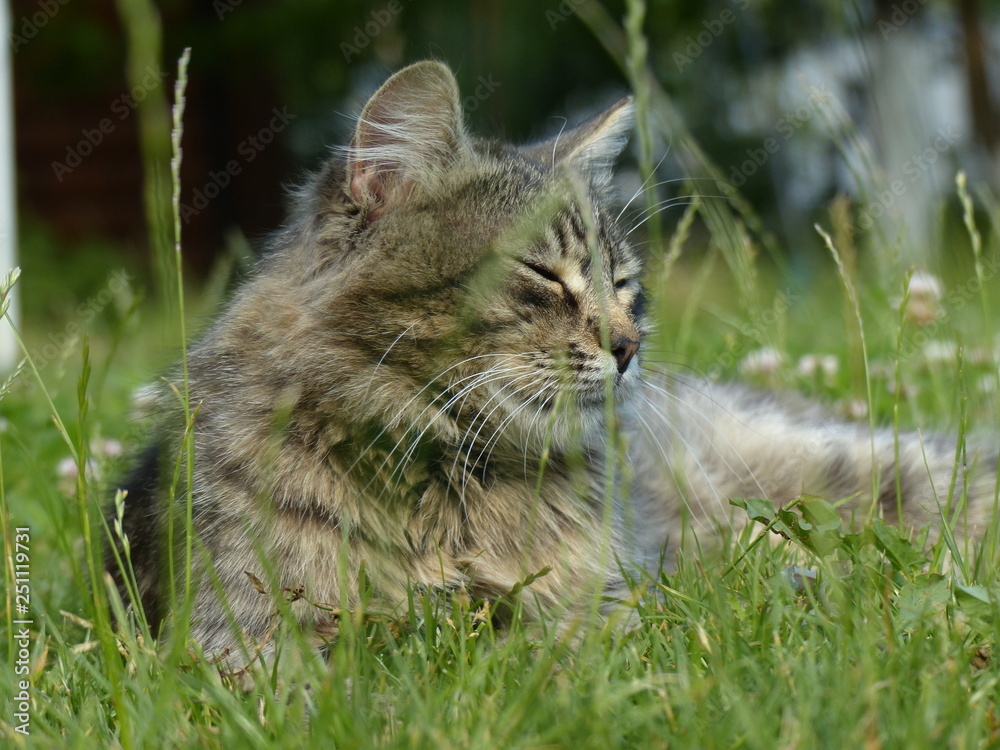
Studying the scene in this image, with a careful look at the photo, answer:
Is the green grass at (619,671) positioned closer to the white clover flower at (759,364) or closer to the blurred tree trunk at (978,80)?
the white clover flower at (759,364)

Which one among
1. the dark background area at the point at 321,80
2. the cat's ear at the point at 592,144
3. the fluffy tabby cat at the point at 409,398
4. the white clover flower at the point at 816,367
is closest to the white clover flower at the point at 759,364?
the white clover flower at the point at 816,367

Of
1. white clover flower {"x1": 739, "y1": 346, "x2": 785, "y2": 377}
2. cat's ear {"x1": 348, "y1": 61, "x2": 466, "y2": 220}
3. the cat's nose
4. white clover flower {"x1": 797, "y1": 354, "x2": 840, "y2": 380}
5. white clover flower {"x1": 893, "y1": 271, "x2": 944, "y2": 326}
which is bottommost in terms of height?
white clover flower {"x1": 797, "y1": 354, "x2": 840, "y2": 380}

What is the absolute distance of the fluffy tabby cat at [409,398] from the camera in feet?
5.83

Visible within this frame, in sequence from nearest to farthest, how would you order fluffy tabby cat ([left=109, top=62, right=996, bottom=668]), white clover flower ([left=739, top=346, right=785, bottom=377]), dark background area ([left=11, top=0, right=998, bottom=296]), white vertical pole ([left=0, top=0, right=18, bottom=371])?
fluffy tabby cat ([left=109, top=62, right=996, bottom=668])
white clover flower ([left=739, top=346, right=785, bottom=377])
white vertical pole ([left=0, top=0, right=18, bottom=371])
dark background area ([left=11, top=0, right=998, bottom=296])

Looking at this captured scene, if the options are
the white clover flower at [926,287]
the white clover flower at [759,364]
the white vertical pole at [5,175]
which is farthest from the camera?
the white vertical pole at [5,175]

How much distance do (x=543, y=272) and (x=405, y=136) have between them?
0.39 meters

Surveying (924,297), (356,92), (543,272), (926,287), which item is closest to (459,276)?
(543,272)

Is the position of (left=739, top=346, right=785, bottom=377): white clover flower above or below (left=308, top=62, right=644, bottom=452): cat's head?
below

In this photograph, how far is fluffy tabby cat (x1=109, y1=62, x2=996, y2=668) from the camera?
5.83 feet

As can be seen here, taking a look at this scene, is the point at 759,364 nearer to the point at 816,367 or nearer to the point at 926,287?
the point at 816,367

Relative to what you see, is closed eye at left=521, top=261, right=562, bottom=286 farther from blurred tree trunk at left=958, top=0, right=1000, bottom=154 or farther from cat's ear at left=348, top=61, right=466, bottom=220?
blurred tree trunk at left=958, top=0, right=1000, bottom=154

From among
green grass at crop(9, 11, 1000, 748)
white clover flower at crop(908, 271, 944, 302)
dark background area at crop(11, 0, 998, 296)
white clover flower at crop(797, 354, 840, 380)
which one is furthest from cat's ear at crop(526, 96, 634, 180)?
dark background area at crop(11, 0, 998, 296)

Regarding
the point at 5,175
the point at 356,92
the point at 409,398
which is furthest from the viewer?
the point at 356,92

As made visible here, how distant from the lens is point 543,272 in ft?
6.47
